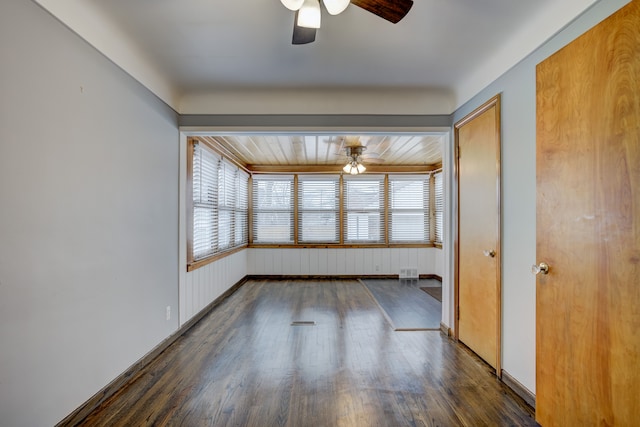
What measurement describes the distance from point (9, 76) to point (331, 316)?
3.42 m

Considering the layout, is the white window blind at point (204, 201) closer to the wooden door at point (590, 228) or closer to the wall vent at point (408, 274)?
the wooden door at point (590, 228)

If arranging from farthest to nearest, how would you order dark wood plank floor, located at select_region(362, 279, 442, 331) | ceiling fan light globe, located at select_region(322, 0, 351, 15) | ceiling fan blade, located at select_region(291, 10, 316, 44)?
dark wood plank floor, located at select_region(362, 279, 442, 331)
ceiling fan blade, located at select_region(291, 10, 316, 44)
ceiling fan light globe, located at select_region(322, 0, 351, 15)

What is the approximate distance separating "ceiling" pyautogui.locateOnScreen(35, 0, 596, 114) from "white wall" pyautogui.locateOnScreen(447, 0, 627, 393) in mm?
167

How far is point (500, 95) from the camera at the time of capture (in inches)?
88.7

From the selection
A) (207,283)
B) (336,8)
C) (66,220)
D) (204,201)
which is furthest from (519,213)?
(207,283)

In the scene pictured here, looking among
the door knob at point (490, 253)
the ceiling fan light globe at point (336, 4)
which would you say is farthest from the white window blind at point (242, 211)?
the ceiling fan light globe at point (336, 4)

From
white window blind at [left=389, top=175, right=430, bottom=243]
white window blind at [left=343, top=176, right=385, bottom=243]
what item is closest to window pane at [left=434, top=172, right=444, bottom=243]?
white window blind at [left=389, top=175, right=430, bottom=243]

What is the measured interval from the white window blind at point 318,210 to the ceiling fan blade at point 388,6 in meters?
4.58

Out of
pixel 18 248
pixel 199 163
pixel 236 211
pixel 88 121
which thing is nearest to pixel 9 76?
pixel 88 121

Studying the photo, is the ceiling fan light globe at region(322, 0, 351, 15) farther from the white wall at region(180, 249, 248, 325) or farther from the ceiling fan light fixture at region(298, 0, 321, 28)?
the white wall at region(180, 249, 248, 325)

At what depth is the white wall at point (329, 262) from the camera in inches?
235

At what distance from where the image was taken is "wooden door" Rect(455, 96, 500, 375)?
2309mm

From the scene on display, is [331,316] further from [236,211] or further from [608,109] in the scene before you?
[608,109]

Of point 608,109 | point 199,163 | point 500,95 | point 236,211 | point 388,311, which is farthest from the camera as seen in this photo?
point 236,211
